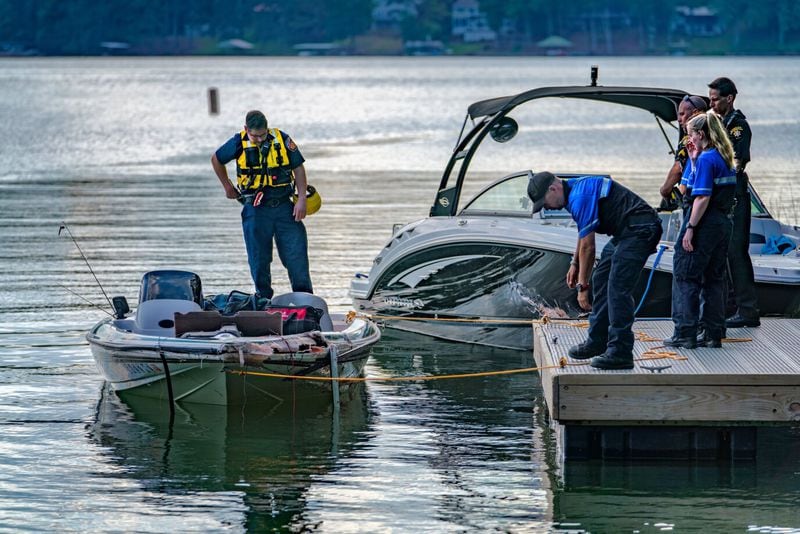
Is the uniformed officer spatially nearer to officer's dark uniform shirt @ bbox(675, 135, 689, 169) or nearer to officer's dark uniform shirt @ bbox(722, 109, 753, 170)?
officer's dark uniform shirt @ bbox(722, 109, 753, 170)

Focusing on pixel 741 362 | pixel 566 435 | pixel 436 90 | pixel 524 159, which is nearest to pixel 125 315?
pixel 566 435

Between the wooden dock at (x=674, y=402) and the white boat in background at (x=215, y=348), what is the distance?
1669 millimetres

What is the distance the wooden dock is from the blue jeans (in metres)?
3.36

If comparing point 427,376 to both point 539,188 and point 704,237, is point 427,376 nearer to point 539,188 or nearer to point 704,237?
point 704,237

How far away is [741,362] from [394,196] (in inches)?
759

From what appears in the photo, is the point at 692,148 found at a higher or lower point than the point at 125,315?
higher

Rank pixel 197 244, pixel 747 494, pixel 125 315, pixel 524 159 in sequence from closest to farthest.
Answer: pixel 747 494, pixel 125 315, pixel 197 244, pixel 524 159

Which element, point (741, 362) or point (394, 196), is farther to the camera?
point (394, 196)

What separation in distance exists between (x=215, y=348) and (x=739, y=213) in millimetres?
3658

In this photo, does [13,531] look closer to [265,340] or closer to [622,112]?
[265,340]

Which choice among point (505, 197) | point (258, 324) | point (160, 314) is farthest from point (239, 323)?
point (505, 197)

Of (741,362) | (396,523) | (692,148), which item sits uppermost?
(692,148)

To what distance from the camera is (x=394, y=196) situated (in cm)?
2825

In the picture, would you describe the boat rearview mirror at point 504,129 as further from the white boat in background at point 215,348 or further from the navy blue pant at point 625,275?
the navy blue pant at point 625,275
